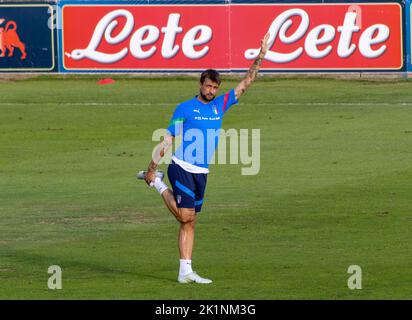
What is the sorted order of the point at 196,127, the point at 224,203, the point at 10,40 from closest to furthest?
the point at 196,127 → the point at 224,203 → the point at 10,40

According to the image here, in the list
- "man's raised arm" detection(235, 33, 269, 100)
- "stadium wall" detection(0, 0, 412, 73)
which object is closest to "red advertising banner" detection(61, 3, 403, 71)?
"stadium wall" detection(0, 0, 412, 73)

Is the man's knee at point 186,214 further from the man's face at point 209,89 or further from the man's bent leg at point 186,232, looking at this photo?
the man's face at point 209,89

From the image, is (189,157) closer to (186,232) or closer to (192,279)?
(186,232)

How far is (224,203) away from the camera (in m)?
18.4

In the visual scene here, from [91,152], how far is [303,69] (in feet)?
40.5

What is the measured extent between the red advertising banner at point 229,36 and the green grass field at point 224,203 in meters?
2.21

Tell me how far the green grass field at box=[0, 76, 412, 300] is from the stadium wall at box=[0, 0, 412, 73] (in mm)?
2231

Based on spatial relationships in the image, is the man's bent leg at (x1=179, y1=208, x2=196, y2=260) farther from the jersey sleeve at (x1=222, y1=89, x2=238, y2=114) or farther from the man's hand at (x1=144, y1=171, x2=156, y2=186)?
the jersey sleeve at (x1=222, y1=89, x2=238, y2=114)

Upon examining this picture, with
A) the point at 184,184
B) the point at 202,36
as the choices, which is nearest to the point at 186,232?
the point at 184,184

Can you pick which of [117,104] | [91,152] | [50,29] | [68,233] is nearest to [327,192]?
[68,233]

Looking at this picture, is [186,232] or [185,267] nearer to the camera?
[185,267]

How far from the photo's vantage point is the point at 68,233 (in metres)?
16.1

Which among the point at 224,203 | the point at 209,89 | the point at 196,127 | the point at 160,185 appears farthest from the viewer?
the point at 224,203

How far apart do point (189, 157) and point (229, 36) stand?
23.1 meters
